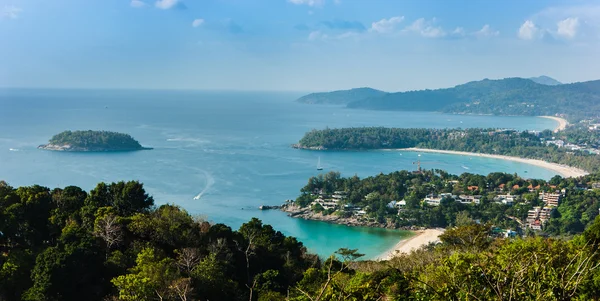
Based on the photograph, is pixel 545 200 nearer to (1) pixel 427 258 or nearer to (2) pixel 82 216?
(1) pixel 427 258

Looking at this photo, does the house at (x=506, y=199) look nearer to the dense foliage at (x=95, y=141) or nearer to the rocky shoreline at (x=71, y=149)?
the rocky shoreline at (x=71, y=149)

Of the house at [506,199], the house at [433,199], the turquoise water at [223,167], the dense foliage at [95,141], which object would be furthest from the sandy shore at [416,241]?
the dense foliage at [95,141]

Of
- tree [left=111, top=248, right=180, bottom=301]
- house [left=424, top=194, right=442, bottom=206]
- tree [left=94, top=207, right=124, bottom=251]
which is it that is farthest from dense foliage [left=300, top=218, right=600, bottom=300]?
house [left=424, top=194, right=442, bottom=206]

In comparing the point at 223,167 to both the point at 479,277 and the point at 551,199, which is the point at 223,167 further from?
the point at 479,277

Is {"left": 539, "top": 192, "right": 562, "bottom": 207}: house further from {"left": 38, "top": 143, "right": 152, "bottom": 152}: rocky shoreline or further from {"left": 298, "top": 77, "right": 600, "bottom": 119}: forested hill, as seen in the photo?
{"left": 298, "top": 77, "right": 600, "bottom": 119}: forested hill

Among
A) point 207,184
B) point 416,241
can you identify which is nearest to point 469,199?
point 416,241

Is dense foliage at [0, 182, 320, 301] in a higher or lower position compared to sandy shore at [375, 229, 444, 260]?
higher

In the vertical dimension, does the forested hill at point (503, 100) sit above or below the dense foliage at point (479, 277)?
above
